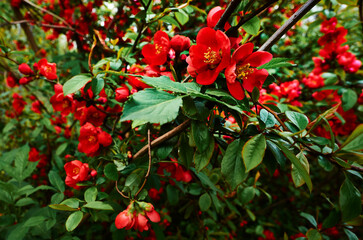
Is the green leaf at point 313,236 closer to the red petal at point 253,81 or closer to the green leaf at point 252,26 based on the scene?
the red petal at point 253,81

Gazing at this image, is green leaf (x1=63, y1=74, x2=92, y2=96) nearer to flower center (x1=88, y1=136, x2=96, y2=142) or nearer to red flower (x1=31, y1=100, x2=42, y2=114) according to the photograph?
flower center (x1=88, y1=136, x2=96, y2=142)

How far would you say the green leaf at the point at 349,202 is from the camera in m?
0.41

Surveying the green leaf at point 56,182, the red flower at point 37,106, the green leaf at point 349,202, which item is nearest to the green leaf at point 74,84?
the green leaf at point 56,182

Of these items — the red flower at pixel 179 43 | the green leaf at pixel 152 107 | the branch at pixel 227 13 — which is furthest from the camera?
the red flower at pixel 179 43

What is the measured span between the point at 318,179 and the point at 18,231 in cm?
249

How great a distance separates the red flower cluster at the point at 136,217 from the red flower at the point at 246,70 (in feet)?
1.11

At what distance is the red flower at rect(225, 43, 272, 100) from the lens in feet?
1.25

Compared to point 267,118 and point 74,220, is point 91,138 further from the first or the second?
point 267,118

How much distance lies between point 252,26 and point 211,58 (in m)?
0.13

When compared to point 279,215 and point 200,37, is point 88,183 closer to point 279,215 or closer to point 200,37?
point 200,37

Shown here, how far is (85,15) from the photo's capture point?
1.40 metres

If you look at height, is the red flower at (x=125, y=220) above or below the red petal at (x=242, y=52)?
below

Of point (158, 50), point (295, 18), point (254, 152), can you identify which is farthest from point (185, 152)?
point (295, 18)

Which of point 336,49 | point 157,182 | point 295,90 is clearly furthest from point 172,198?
point 336,49
